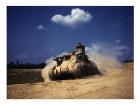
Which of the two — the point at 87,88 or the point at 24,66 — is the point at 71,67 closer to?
the point at 87,88

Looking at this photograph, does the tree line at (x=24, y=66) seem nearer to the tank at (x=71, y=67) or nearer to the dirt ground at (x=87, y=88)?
the tank at (x=71, y=67)

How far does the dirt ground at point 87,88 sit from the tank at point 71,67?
2.1 inches

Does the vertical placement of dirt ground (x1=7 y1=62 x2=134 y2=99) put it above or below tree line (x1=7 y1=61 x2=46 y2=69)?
below

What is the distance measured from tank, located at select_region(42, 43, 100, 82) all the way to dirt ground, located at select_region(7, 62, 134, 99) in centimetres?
5

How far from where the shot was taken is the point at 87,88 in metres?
3.19

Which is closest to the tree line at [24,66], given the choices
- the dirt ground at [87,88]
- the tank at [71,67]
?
the tank at [71,67]

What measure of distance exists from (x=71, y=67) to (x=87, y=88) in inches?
10.7

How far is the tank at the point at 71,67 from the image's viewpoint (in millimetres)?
3199

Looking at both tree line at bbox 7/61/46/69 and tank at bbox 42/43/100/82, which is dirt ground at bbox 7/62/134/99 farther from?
tree line at bbox 7/61/46/69

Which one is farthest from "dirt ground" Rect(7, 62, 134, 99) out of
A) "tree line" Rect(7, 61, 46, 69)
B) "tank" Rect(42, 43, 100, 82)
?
"tree line" Rect(7, 61, 46, 69)

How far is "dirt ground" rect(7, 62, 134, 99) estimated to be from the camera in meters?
3.17

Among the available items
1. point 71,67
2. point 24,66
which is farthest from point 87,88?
point 24,66

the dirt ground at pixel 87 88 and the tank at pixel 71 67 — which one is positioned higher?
the tank at pixel 71 67

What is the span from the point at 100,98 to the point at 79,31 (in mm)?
724
